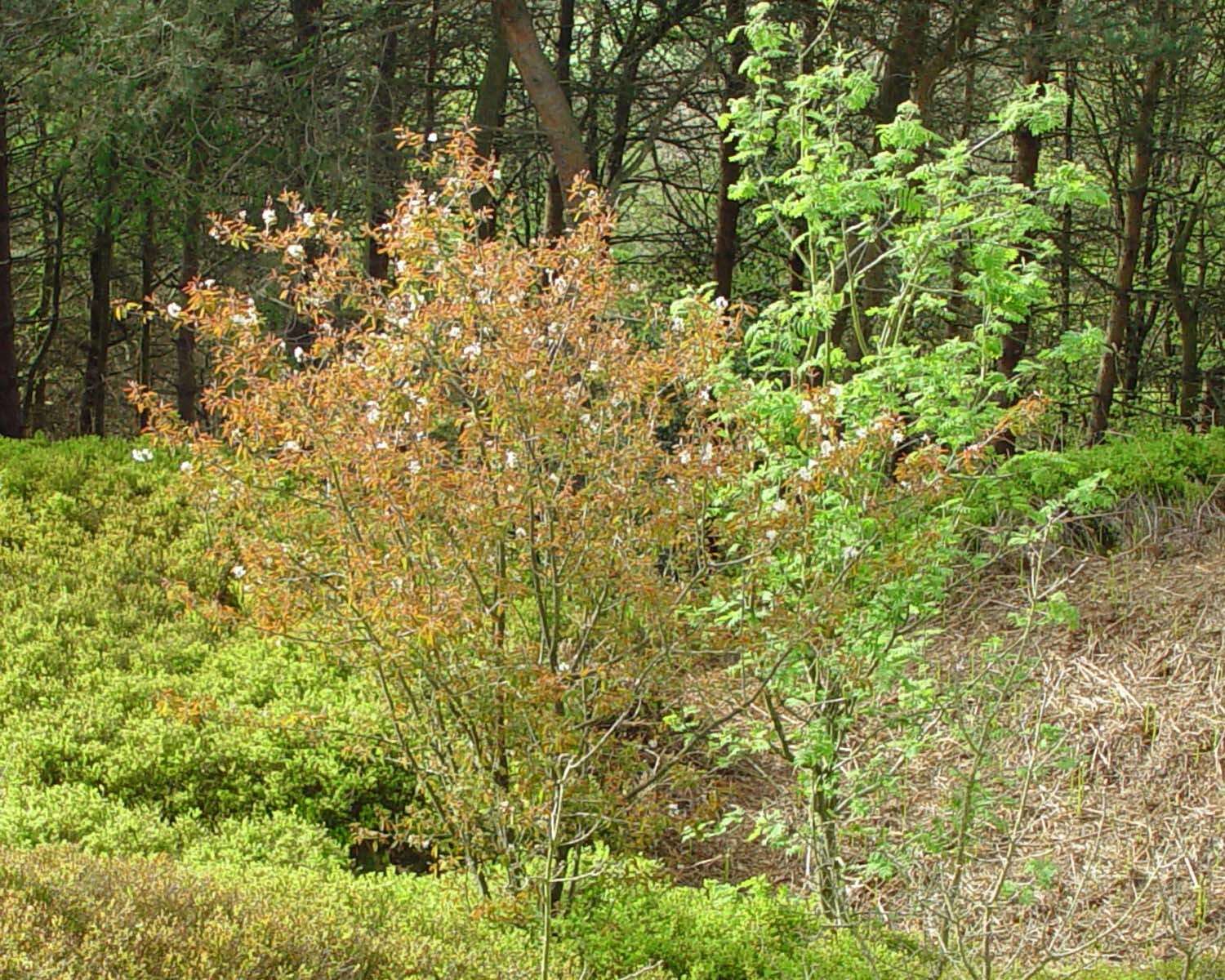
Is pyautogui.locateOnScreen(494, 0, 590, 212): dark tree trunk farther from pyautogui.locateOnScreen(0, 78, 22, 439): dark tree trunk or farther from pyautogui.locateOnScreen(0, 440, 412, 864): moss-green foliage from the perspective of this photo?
pyautogui.locateOnScreen(0, 78, 22, 439): dark tree trunk

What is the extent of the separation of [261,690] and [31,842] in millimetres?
1523

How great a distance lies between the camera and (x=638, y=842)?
4062 millimetres

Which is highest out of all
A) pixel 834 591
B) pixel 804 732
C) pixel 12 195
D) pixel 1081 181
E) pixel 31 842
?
pixel 12 195

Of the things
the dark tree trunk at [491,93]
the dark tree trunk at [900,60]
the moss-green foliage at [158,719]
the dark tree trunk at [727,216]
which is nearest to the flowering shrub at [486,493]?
the moss-green foliage at [158,719]

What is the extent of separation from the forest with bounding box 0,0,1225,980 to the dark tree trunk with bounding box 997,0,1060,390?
0.08 m

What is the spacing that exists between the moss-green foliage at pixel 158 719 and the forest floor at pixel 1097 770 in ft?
A: 5.49

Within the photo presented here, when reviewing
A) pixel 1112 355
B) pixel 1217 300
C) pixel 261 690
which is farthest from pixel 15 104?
pixel 1217 300

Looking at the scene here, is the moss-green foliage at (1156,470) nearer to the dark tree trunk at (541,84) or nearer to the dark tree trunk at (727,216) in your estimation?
the dark tree trunk at (541,84)

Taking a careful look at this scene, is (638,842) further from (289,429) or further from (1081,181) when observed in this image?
(1081,181)

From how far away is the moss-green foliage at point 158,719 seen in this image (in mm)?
4816

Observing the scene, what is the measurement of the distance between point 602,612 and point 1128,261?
28.1ft

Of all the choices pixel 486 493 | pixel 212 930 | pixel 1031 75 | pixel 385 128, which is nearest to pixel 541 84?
pixel 385 128

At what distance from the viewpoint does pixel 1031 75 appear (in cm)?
910

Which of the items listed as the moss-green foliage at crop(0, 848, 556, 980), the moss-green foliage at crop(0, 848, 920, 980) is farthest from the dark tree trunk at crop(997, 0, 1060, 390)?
the moss-green foliage at crop(0, 848, 556, 980)
